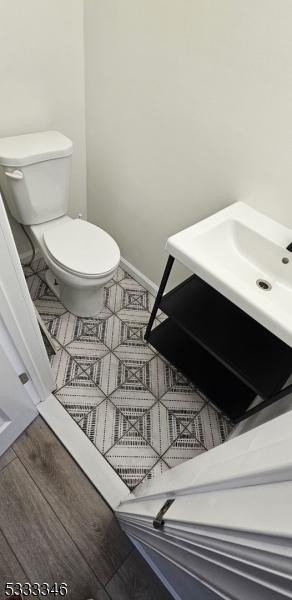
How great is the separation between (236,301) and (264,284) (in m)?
0.25

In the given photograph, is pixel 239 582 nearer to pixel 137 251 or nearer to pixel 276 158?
pixel 276 158

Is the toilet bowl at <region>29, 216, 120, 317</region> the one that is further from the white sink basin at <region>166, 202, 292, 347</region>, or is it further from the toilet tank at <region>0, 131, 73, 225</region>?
the white sink basin at <region>166, 202, 292, 347</region>

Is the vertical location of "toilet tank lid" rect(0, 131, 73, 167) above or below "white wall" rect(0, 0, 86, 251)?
below

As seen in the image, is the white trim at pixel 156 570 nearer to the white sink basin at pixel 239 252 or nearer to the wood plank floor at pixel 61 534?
the wood plank floor at pixel 61 534

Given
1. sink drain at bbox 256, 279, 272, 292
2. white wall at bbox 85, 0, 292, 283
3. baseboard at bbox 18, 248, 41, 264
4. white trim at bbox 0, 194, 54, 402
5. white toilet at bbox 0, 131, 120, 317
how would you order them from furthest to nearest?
baseboard at bbox 18, 248, 41, 264
white toilet at bbox 0, 131, 120, 317
sink drain at bbox 256, 279, 272, 292
white wall at bbox 85, 0, 292, 283
white trim at bbox 0, 194, 54, 402

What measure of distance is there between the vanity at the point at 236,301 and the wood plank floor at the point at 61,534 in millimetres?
594

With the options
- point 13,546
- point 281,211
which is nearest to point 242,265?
point 281,211

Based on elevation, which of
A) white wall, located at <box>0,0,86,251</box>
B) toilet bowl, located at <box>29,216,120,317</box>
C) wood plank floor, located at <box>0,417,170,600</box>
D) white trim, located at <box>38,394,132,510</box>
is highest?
white wall, located at <box>0,0,86,251</box>

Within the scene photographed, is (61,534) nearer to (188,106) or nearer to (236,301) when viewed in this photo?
(236,301)

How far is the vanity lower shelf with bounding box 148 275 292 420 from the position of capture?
1026 millimetres

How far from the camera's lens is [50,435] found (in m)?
1.27

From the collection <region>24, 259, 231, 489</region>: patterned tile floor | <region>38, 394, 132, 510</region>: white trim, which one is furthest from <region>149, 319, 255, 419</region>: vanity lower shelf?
<region>38, 394, 132, 510</region>: white trim

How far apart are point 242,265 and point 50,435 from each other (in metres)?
1.02

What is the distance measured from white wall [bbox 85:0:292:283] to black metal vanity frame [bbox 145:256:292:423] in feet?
1.29
